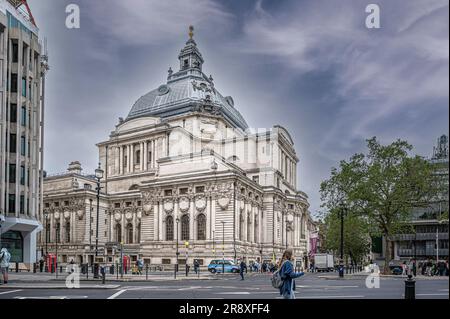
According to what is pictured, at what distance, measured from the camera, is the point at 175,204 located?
3118 inches

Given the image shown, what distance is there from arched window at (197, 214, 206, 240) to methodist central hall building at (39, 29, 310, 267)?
0.15 m

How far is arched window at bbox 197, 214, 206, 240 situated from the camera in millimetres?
75750

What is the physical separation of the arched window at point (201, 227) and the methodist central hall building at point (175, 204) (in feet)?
0.50

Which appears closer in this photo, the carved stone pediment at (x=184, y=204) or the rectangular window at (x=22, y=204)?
the rectangular window at (x=22, y=204)

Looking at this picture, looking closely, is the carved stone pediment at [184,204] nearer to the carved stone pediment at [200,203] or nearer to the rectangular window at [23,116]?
the carved stone pediment at [200,203]

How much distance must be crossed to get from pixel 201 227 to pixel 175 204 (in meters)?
6.03

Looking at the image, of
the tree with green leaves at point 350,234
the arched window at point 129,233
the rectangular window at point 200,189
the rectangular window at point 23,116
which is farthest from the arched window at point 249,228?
the rectangular window at point 23,116

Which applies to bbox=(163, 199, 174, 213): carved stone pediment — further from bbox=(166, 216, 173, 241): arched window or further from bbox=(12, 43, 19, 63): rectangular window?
bbox=(12, 43, 19, 63): rectangular window

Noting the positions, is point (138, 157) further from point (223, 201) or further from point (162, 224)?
point (223, 201)

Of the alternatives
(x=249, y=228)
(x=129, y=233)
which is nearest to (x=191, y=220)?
(x=249, y=228)

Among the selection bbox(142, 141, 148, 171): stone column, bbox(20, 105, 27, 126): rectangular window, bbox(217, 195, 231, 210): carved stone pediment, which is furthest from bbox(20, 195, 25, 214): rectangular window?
bbox(142, 141, 148, 171): stone column

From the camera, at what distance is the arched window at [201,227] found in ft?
249
